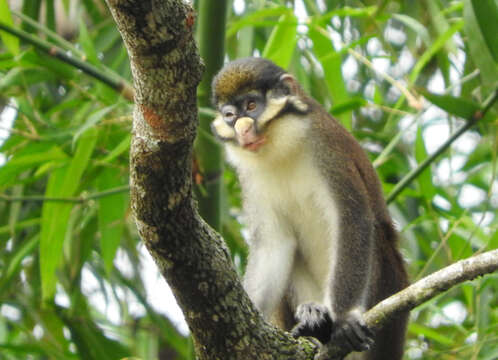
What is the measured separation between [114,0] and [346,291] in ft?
7.57

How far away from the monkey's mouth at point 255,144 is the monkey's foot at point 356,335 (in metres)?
1.12

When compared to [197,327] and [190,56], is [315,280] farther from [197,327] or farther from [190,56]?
[190,56]

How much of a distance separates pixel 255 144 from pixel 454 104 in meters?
1.04

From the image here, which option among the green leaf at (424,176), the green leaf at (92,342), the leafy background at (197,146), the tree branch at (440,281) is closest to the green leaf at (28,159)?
the leafy background at (197,146)

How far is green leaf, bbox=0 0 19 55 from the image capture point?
4312 mm

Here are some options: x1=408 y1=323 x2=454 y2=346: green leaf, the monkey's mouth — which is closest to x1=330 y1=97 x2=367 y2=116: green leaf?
the monkey's mouth

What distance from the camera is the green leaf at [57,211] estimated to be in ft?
15.2

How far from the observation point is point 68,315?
5734 mm

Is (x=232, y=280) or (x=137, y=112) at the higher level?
(x=137, y=112)

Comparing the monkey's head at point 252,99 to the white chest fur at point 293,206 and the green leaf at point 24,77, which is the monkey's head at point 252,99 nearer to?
the white chest fur at point 293,206

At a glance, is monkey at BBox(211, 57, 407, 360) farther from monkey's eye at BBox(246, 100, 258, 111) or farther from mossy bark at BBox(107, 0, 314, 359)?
mossy bark at BBox(107, 0, 314, 359)

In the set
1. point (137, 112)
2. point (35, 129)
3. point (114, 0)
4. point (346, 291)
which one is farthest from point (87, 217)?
point (114, 0)

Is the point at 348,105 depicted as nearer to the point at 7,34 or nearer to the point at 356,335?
the point at 356,335

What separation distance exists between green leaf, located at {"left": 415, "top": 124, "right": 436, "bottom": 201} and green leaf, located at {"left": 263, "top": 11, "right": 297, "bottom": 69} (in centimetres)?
91
